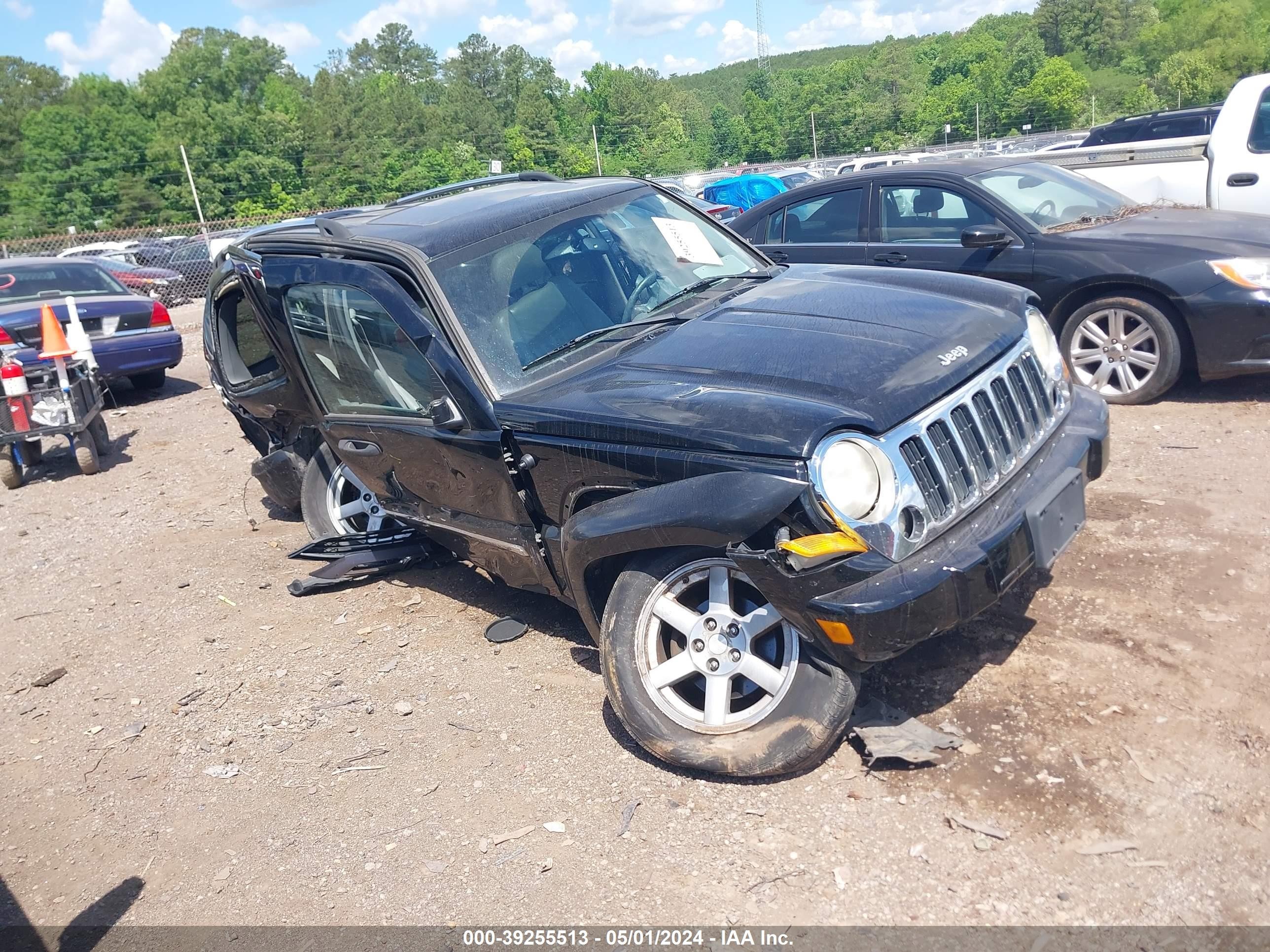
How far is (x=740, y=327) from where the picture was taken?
382 cm

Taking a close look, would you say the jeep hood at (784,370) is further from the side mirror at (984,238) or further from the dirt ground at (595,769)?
the side mirror at (984,238)

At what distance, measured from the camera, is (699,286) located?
4465 millimetres

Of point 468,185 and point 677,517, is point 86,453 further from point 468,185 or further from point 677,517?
point 677,517

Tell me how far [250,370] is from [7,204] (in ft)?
173

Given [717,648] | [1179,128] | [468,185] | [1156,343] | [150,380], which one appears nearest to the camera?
[717,648]

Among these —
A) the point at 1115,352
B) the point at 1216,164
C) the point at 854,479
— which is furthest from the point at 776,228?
the point at 854,479

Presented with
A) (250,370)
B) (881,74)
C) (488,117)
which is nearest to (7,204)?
(488,117)

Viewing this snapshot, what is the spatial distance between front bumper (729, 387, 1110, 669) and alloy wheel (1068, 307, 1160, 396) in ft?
12.7

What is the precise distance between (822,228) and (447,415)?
4.76 m

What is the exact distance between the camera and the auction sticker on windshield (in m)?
4.63

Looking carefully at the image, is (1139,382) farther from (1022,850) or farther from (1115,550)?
(1022,850)

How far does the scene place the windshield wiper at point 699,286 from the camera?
426 cm

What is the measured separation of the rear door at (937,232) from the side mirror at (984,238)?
18cm

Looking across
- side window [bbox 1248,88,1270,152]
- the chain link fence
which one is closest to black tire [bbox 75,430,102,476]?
side window [bbox 1248,88,1270,152]
